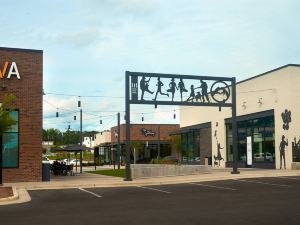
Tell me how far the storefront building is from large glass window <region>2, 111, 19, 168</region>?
1831cm

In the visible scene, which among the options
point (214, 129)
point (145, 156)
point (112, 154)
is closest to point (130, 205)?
point (214, 129)

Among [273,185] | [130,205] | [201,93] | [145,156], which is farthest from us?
[145,156]

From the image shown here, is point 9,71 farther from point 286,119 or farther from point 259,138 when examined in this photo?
point 259,138

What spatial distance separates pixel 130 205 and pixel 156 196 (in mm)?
2908

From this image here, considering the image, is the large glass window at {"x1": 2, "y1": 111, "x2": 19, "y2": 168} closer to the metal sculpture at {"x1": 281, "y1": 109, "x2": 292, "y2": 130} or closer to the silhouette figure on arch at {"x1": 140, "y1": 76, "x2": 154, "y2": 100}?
the silhouette figure on arch at {"x1": 140, "y1": 76, "x2": 154, "y2": 100}

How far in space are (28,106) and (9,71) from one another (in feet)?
→ 6.57

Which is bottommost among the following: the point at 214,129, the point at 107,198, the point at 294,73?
the point at 107,198

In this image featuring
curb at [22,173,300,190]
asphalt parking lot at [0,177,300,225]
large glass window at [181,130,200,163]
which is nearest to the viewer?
asphalt parking lot at [0,177,300,225]

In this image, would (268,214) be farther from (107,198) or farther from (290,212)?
(107,198)

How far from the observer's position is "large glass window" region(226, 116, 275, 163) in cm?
3609

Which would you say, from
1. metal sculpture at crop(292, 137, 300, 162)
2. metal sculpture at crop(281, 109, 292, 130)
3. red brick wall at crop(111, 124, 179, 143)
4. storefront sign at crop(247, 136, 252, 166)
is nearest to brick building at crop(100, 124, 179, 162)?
red brick wall at crop(111, 124, 179, 143)

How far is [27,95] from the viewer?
25.5m

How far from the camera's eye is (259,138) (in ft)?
124

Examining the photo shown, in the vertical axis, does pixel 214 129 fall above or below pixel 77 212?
above
